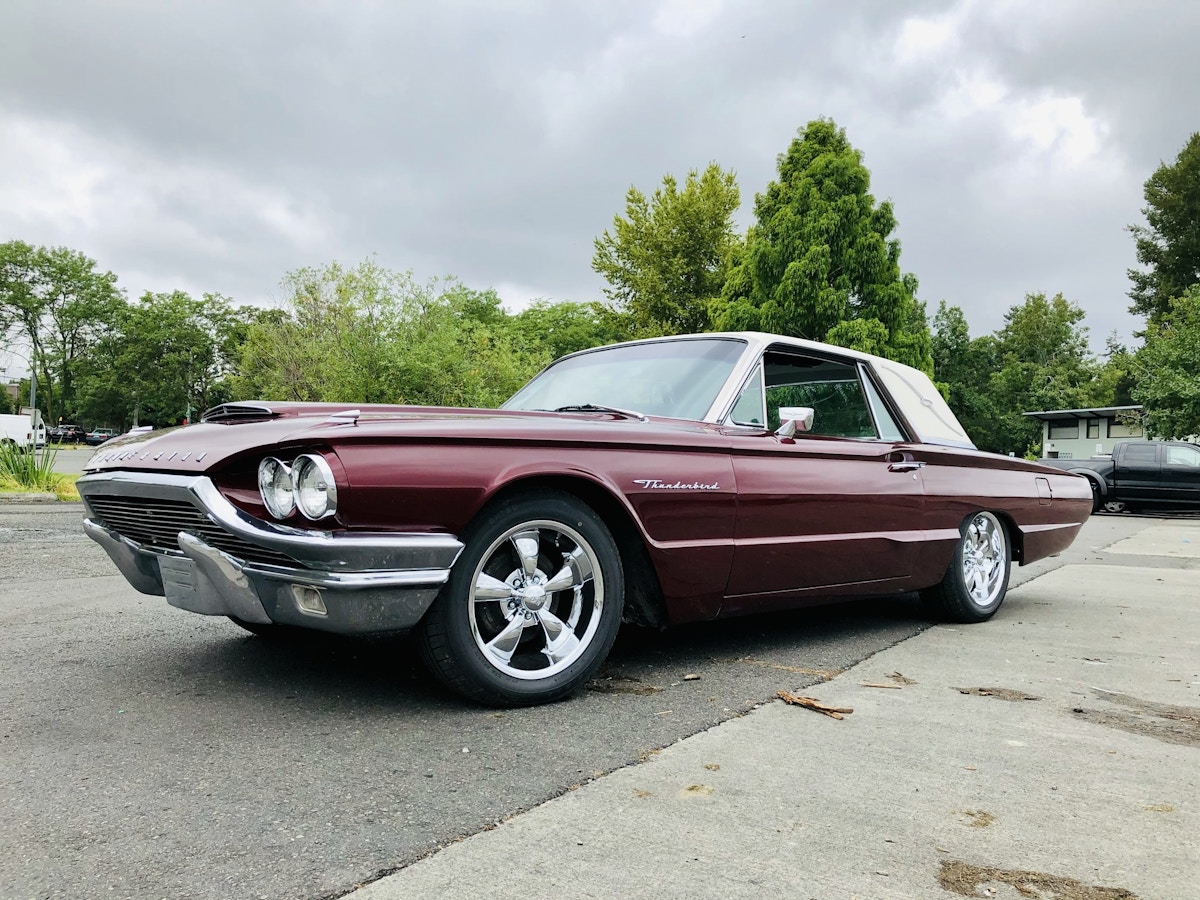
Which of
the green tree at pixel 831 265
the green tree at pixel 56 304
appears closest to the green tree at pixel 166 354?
A: the green tree at pixel 56 304

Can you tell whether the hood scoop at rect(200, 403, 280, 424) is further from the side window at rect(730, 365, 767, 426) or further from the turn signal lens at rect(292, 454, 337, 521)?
the side window at rect(730, 365, 767, 426)

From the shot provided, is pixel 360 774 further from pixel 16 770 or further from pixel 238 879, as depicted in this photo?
pixel 16 770

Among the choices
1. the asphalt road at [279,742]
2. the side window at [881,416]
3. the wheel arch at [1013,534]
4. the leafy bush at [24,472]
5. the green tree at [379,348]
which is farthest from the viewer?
the green tree at [379,348]

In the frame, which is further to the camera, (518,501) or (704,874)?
(518,501)

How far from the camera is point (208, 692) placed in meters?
3.11

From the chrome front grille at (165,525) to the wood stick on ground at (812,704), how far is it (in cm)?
175

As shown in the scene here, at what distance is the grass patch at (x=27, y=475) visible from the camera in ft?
41.5

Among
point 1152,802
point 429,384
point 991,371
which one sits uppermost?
point 991,371

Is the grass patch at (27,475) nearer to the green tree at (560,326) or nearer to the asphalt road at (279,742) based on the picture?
the asphalt road at (279,742)

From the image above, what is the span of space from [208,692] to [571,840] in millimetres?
1718

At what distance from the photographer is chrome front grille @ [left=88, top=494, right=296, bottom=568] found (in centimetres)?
269

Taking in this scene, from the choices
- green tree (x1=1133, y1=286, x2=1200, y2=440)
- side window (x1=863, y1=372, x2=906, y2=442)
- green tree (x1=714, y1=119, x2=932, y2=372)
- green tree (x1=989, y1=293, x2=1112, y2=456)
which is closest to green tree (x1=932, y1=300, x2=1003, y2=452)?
green tree (x1=989, y1=293, x2=1112, y2=456)

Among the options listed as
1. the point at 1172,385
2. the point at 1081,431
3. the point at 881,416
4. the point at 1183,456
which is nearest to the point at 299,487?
the point at 881,416

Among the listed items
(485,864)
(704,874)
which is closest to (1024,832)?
(704,874)
